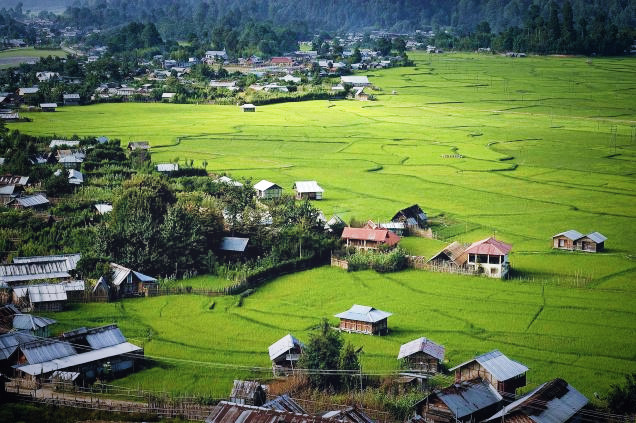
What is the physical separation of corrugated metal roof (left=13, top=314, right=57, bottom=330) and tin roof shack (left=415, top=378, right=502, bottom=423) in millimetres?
8388

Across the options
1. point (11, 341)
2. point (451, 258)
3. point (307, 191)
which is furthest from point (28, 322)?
point (307, 191)

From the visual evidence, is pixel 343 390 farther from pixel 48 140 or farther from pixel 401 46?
pixel 401 46

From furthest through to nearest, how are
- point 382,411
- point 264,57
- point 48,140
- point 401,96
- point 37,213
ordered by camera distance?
point 264,57 → point 401,96 → point 48,140 → point 37,213 → point 382,411

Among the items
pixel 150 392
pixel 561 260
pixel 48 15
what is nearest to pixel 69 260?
pixel 150 392

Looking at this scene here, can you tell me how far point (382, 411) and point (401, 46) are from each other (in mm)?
73706

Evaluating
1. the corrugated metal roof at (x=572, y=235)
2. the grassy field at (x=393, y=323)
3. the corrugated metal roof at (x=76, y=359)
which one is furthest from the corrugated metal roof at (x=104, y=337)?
the corrugated metal roof at (x=572, y=235)

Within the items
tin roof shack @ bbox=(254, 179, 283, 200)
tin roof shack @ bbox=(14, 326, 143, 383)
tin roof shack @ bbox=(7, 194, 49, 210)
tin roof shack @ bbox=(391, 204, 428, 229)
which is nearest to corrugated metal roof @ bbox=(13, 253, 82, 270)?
tin roof shack @ bbox=(14, 326, 143, 383)

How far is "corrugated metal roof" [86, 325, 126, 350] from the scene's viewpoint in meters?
18.6

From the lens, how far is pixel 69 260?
2419 centimetres

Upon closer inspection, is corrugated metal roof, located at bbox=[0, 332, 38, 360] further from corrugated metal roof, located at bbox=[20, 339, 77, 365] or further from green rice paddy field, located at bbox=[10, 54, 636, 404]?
→ green rice paddy field, located at bbox=[10, 54, 636, 404]

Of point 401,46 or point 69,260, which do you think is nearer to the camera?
point 69,260

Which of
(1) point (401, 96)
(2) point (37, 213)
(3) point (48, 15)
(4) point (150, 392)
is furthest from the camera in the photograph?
(3) point (48, 15)

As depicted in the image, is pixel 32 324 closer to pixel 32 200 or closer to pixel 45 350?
pixel 45 350

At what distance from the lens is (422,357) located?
18.0 m
